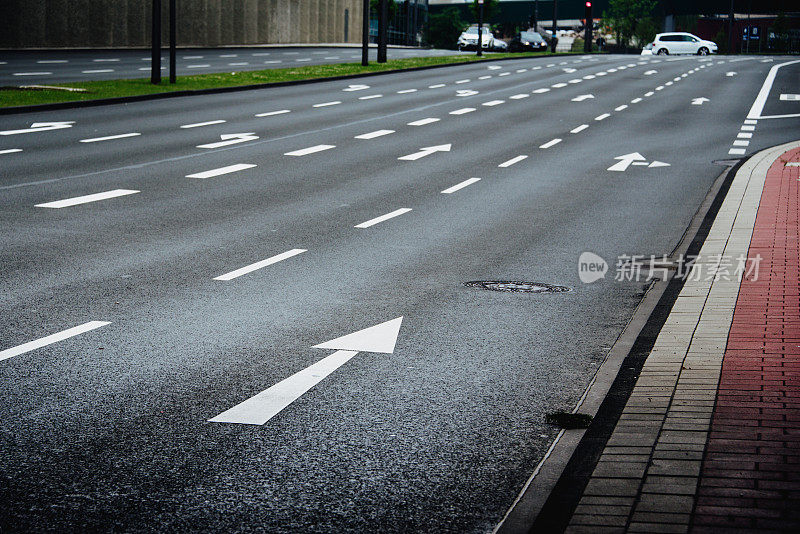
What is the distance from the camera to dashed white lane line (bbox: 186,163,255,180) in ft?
55.5

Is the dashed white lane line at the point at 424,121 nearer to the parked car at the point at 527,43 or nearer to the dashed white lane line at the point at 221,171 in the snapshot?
the dashed white lane line at the point at 221,171

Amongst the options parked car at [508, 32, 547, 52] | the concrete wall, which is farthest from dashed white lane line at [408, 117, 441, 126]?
parked car at [508, 32, 547, 52]

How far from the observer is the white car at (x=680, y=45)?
248ft

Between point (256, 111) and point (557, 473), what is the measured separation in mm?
22985

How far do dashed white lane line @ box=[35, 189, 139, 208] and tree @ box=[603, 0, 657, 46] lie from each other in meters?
88.6

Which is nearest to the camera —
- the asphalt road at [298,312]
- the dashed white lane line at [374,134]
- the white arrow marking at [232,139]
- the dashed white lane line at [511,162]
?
the asphalt road at [298,312]

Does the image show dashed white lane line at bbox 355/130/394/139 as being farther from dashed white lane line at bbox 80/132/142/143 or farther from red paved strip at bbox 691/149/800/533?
red paved strip at bbox 691/149/800/533

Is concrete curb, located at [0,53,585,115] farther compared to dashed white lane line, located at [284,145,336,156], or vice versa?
concrete curb, located at [0,53,585,115]

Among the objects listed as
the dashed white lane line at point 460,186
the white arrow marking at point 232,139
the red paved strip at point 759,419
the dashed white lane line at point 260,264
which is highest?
the white arrow marking at point 232,139

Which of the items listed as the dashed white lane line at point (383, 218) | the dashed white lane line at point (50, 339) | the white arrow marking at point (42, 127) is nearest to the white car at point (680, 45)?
the white arrow marking at point (42, 127)

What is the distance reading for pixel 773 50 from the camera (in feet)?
289

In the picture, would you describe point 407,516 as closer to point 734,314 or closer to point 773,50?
point 734,314

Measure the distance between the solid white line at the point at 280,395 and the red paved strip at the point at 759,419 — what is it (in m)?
2.42

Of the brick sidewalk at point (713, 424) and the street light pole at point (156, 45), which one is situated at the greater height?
the street light pole at point (156, 45)
